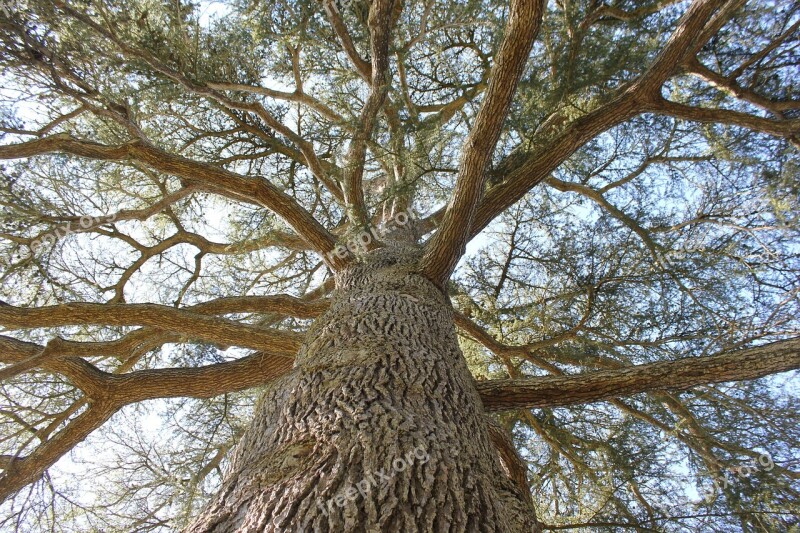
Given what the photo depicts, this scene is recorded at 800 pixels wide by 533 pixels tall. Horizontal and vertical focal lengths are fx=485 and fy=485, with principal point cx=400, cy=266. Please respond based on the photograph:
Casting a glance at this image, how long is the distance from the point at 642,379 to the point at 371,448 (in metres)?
1.34

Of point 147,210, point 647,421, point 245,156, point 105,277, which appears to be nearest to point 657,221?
point 647,421

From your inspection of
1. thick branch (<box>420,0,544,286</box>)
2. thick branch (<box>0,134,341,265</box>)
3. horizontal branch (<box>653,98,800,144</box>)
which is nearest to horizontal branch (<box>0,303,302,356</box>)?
thick branch (<box>0,134,341,265</box>)

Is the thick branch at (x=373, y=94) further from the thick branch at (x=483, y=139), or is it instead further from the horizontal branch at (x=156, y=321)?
the horizontal branch at (x=156, y=321)

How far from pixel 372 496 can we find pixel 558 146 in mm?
2547

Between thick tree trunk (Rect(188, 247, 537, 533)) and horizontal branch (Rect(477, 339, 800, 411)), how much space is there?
26 centimetres

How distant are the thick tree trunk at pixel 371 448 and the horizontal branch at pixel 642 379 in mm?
264

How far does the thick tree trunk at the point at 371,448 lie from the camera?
1220mm

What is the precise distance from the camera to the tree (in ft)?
6.33

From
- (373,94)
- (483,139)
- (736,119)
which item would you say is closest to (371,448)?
(483,139)

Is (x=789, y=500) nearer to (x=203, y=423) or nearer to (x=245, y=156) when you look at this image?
(x=203, y=423)

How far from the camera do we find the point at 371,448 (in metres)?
1.41

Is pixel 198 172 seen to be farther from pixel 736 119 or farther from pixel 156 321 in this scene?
pixel 736 119

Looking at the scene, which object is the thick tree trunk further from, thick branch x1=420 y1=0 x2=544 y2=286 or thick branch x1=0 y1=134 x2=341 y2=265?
thick branch x1=0 y1=134 x2=341 y2=265

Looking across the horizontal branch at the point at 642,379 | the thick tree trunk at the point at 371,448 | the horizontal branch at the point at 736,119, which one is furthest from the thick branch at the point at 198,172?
the horizontal branch at the point at 736,119
